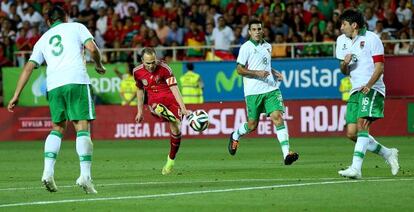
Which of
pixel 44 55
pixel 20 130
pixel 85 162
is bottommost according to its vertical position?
pixel 20 130

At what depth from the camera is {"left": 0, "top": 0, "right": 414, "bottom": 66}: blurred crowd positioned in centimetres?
3086

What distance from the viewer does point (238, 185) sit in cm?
1445

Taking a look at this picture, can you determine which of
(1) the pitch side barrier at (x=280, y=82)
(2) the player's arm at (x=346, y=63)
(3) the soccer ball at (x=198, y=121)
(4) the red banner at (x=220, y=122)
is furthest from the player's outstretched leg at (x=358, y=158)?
(1) the pitch side barrier at (x=280, y=82)

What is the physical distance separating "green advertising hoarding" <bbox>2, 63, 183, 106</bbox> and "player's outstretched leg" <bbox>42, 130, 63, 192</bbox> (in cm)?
1823

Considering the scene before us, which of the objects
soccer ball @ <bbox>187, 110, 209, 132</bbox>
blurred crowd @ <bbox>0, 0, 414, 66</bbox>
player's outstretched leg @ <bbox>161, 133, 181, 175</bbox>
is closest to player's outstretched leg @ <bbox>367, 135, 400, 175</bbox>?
soccer ball @ <bbox>187, 110, 209, 132</bbox>

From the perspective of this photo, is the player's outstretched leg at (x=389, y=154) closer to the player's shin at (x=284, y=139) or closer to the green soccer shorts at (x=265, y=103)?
the player's shin at (x=284, y=139)

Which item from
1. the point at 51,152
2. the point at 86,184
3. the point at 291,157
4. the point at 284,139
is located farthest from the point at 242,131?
the point at 86,184

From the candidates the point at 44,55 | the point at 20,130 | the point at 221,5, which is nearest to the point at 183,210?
the point at 44,55

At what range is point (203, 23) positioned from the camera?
109ft

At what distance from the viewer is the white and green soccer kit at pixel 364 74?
1513 cm

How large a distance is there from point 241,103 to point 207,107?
2.99 feet

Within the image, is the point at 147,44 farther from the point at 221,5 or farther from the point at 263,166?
the point at 263,166

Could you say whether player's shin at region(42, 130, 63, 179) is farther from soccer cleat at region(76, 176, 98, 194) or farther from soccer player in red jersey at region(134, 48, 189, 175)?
soccer player in red jersey at region(134, 48, 189, 175)

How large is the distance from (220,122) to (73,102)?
15.7m
